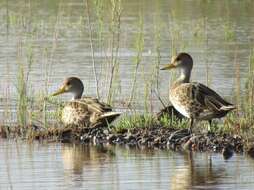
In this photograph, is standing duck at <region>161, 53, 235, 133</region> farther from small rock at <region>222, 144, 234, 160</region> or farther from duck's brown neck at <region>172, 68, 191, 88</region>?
small rock at <region>222, 144, 234, 160</region>

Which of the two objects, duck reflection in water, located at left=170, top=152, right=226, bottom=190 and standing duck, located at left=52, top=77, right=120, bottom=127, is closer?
duck reflection in water, located at left=170, top=152, right=226, bottom=190

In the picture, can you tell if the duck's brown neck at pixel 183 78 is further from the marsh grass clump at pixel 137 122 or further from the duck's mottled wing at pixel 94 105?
the duck's mottled wing at pixel 94 105

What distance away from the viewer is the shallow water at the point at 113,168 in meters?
11.1

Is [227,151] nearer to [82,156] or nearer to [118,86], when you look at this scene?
[82,156]

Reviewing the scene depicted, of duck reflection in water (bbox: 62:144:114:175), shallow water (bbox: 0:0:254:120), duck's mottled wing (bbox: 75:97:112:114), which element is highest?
shallow water (bbox: 0:0:254:120)

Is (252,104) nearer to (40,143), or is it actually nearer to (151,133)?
(151,133)

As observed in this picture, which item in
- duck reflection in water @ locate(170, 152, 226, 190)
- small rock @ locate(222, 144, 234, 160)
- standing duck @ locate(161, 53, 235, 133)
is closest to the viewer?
duck reflection in water @ locate(170, 152, 226, 190)

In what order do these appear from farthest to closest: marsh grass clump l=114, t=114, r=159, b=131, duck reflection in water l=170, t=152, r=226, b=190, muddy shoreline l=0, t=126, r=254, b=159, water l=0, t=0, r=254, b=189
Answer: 1. marsh grass clump l=114, t=114, r=159, b=131
2. muddy shoreline l=0, t=126, r=254, b=159
3. water l=0, t=0, r=254, b=189
4. duck reflection in water l=170, t=152, r=226, b=190

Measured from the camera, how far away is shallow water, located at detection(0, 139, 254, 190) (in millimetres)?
11102

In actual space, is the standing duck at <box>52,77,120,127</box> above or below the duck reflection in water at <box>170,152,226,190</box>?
above

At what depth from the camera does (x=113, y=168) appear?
11984 millimetres

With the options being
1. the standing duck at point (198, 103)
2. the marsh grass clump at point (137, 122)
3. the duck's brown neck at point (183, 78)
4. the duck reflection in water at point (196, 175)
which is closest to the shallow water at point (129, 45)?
the duck's brown neck at point (183, 78)

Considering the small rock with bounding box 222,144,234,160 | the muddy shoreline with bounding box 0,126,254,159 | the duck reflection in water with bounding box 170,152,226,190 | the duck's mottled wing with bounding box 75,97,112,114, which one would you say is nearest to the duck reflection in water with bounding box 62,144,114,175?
the muddy shoreline with bounding box 0,126,254,159

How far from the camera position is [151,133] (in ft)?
44.7
